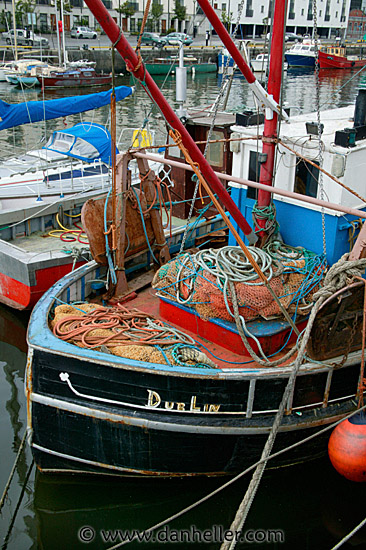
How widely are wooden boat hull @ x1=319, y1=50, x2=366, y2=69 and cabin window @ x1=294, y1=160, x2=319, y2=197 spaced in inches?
2126

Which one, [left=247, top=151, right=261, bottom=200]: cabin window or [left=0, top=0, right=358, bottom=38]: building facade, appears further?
[left=0, top=0, right=358, bottom=38]: building facade

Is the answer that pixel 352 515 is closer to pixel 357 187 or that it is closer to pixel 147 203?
pixel 357 187

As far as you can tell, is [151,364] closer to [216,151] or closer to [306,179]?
[306,179]

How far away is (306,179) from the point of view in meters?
7.69

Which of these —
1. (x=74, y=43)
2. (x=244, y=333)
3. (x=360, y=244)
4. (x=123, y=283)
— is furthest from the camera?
(x=74, y=43)

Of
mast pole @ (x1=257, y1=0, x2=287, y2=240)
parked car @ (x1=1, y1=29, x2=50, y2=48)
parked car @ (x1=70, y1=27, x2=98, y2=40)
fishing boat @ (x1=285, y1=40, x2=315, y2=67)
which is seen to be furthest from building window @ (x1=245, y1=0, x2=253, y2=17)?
mast pole @ (x1=257, y1=0, x2=287, y2=240)

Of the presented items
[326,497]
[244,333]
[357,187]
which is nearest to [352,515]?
[326,497]

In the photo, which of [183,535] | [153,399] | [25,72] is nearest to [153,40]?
[25,72]

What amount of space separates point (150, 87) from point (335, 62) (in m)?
57.1

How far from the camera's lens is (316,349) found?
6.05 metres

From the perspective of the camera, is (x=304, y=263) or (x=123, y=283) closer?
(x=304, y=263)

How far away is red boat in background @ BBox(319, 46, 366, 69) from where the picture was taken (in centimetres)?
5616

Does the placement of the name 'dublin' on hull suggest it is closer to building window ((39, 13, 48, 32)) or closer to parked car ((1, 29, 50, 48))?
parked car ((1, 29, 50, 48))

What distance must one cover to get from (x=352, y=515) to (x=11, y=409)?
536 centimetres
